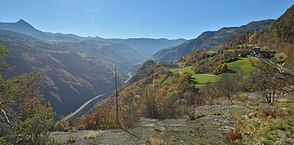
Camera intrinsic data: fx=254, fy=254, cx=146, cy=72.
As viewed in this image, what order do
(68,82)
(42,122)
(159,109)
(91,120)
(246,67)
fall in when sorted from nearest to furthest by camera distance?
(42,122) → (91,120) → (159,109) → (246,67) → (68,82)

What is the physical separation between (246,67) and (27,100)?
180ft

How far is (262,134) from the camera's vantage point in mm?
11258

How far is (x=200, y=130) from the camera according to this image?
15.9m

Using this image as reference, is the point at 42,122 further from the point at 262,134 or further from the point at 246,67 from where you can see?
the point at 246,67

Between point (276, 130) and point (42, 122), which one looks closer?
point (42, 122)

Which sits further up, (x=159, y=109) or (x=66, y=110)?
(x=159, y=109)

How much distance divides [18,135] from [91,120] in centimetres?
1260

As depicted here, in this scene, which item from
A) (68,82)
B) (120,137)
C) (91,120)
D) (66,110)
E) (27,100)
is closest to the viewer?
Answer: (27,100)

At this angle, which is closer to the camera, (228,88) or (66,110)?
(228,88)

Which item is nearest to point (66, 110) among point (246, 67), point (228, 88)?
point (246, 67)

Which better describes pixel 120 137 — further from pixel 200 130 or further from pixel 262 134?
pixel 262 134

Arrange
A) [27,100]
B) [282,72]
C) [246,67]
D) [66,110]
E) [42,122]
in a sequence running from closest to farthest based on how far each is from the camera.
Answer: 1. [282,72]
2. [42,122]
3. [27,100]
4. [246,67]
5. [66,110]

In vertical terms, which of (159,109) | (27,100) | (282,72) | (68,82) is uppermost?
(282,72)

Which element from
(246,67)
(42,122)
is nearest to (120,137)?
(42,122)
